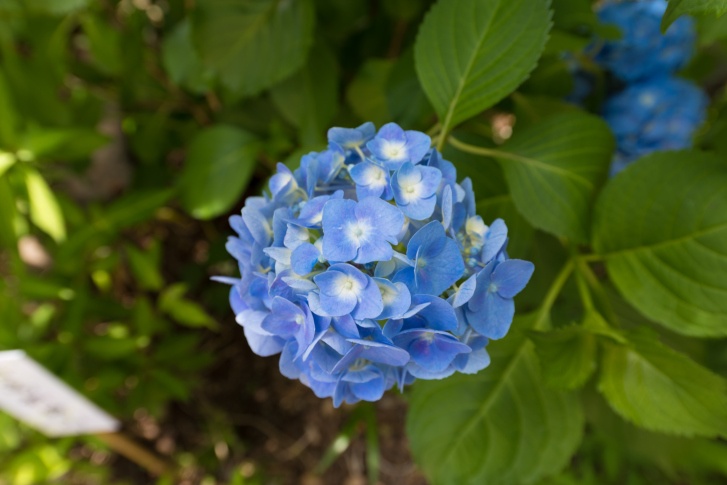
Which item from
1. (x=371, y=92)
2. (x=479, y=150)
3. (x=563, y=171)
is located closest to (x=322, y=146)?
(x=479, y=150)

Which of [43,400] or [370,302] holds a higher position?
[370,302]

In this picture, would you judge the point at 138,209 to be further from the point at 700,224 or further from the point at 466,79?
the point at 700,224

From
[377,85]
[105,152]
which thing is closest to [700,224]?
[377,85]

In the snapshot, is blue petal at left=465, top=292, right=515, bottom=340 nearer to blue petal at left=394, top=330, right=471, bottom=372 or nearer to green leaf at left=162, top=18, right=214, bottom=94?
blue petal at left=394, top=330, right=471, bottom=372

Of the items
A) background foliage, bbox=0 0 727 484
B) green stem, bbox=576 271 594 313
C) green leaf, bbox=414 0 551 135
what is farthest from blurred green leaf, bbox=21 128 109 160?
green stem, bbox=576 271 594 313

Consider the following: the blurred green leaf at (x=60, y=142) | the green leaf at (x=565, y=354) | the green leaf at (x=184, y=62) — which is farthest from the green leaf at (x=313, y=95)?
the green leaf at (x=565, y=354)

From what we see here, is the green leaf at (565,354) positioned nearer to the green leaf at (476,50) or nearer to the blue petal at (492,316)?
the blue petal at (492,316)

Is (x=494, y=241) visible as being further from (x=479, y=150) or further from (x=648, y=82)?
(x=648, y=82)
